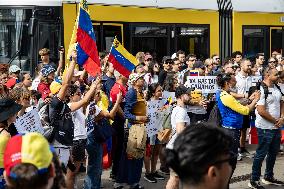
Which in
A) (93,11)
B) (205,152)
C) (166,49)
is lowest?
(205,152)

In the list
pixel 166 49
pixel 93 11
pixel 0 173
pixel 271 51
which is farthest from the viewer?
pixel 271 51

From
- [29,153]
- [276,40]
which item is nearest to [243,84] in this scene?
[276,40]

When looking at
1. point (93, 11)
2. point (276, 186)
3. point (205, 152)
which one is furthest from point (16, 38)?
point (205, 152)

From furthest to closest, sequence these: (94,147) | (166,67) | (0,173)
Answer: (166,67) → (94,147) → (0,173)

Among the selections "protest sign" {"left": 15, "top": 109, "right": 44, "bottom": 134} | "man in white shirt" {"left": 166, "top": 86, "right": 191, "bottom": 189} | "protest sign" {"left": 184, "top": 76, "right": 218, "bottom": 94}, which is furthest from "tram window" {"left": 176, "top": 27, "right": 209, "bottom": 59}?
"protest sign" {"left": 15, "top": 109, "right": 44, "bottom": 134}

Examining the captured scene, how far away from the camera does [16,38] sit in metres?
11.8

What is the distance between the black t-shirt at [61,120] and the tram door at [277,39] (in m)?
11.0

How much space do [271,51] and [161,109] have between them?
856 centimetres

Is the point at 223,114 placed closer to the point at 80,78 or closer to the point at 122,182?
the point at 122,182

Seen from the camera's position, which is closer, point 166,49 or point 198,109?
point 198,109

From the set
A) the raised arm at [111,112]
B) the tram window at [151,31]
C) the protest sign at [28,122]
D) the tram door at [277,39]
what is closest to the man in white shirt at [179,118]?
the raised arm at [111,112]

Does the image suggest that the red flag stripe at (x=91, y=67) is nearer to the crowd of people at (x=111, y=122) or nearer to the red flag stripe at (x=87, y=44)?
the red flag stripe at (x=87, y=44)

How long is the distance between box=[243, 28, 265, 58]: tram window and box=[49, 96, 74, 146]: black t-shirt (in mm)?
10152

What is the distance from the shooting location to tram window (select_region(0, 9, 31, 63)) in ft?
38.6
